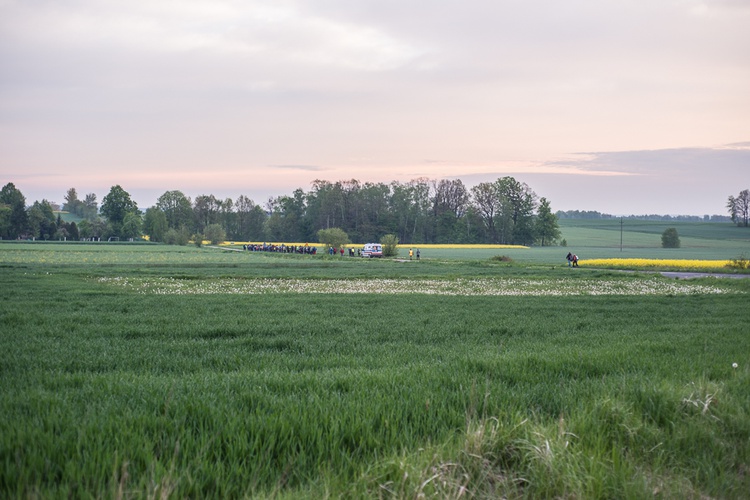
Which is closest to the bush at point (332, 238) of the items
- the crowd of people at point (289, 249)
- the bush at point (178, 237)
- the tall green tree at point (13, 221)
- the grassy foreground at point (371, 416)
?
the crowd of people at point (289, 249)

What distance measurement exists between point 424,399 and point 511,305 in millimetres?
14643

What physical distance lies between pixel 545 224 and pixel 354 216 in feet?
169

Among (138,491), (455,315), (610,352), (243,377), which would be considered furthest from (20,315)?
(610,352)

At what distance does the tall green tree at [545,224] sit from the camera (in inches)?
5566

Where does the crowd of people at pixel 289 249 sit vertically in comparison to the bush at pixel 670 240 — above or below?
below

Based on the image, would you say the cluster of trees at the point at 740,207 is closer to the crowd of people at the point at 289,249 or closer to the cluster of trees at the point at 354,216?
the cluster of trees at the point at 354,216

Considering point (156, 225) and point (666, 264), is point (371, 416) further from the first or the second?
point (156, 225)

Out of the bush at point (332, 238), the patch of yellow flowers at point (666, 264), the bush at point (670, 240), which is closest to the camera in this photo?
the patch of yellow flowers at point (666, 264)

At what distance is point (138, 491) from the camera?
365 centimetres

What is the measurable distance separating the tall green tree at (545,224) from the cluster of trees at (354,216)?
0.83 ft

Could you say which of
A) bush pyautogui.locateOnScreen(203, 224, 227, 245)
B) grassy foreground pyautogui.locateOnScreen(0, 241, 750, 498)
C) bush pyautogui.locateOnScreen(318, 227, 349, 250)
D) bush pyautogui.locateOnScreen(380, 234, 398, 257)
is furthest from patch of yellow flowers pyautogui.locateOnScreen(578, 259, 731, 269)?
bush pyautogui.locateOnScreen(203, 224, 227, 245)

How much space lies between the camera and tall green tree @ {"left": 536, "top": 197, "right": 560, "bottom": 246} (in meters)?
141

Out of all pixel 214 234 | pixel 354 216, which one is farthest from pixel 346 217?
pixel 214 234

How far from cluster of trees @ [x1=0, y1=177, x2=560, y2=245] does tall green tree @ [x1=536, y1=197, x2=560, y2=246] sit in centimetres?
25
